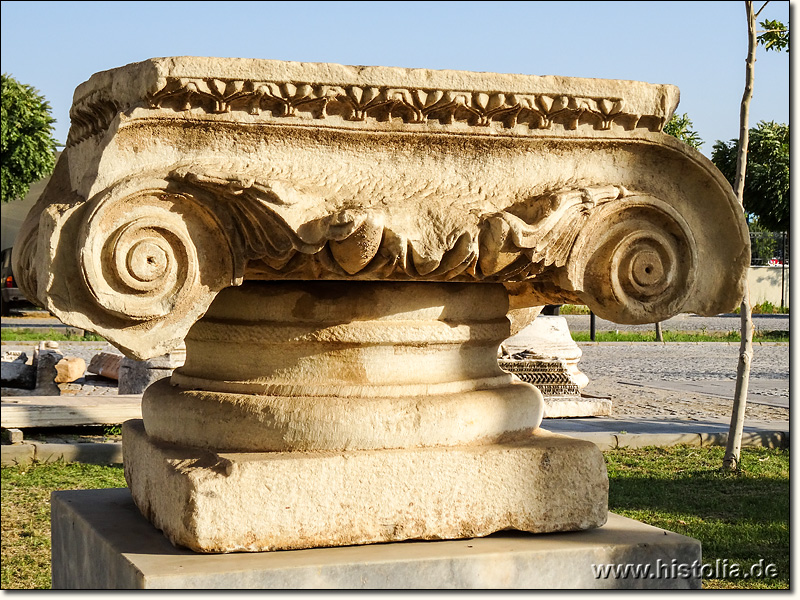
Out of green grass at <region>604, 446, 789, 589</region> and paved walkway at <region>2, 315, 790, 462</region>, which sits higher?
paved walkway at <region>2, 315, 790, 462</region>

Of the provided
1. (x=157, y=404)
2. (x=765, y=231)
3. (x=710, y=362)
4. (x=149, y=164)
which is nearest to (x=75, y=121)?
(x=149, y=164)

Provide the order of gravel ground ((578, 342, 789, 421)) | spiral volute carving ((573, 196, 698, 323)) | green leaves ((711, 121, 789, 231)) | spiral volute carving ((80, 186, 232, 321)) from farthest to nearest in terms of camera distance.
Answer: green leaves ((711, 121, 789, 231))
gravel ground ((578, 342, 789, 421))
spiral volute carving ((573, 196, 698, 323))
spiral volute carving ((80, 186, 232, 321))

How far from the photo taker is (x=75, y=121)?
2738mm

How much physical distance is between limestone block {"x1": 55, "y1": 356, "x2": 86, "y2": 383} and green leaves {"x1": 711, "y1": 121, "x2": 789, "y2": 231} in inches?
396

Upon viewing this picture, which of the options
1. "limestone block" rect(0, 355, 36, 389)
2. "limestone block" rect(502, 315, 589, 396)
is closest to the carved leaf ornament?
"limestone block" rect(502, 315, 589, 396)

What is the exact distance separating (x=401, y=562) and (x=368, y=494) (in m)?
0.19

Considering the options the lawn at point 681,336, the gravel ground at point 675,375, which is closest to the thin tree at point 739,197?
A: the gravel ground at point 675,375

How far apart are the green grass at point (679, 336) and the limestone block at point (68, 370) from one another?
9.19 meters

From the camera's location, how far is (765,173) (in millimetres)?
16781

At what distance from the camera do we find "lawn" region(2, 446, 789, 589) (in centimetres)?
450

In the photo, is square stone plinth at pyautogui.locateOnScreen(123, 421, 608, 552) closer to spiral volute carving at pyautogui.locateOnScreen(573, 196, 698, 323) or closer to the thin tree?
spiral volute carving at pyautogui.locateOnScreen(573, 196, 698, 323)

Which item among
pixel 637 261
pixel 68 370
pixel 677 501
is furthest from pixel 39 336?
pixel 637 261

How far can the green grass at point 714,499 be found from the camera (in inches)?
179

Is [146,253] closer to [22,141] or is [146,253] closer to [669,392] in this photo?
[669,392]
